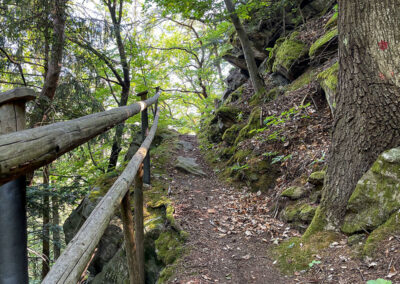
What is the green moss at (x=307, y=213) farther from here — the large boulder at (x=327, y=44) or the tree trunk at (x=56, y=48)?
the tree trunk at (x=56, y=48)

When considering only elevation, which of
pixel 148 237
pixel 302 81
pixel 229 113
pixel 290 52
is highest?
pixel 290 52

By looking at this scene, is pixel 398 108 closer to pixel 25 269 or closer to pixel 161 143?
pixel 25 269

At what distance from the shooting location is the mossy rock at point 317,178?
408 cm

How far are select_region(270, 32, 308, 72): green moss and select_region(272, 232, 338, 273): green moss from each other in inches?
250

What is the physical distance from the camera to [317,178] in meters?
4.11

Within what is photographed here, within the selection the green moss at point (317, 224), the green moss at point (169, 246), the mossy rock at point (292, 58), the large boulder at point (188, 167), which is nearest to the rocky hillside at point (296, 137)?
the mossy rock at point (292, 58)

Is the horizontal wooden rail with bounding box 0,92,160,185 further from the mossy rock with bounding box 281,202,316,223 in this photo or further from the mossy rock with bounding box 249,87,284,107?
the mossy rock with bounding box 249,87,284,107

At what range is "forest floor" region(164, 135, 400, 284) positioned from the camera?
2553 millimetres

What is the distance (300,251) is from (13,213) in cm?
313

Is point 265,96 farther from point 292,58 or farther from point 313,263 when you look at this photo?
point 313,263

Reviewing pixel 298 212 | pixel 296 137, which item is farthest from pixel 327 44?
pixel 298 212

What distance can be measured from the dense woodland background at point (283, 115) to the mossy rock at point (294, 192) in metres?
Result: 0.03

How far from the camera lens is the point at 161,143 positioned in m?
10.3

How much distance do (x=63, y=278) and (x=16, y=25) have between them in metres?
6.27
